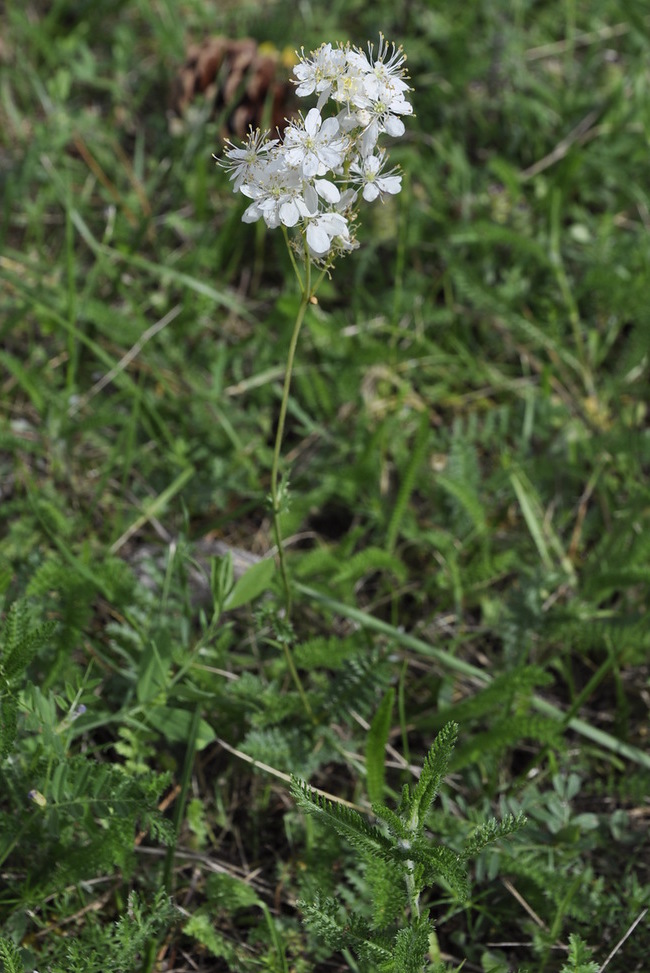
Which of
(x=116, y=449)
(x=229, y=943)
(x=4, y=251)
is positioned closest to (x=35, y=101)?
(x=4, y=251)

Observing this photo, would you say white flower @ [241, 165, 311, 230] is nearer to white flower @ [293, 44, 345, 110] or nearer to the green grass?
white flower @ [293, 44, 345, 110]

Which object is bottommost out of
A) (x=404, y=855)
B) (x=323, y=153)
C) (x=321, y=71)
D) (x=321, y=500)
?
(x=404, y=855)

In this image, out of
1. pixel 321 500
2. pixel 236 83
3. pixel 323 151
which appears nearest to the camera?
pixel 323 151

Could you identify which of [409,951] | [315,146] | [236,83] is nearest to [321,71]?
[315,146]

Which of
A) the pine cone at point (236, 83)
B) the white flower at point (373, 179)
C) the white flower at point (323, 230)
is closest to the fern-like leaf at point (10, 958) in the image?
the white flower at point (323, 230)

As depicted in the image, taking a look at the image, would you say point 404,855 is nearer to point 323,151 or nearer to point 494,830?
point 494,830
